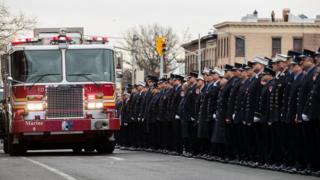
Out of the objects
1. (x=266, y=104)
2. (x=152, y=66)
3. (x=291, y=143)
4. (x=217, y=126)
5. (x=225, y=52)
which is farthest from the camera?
(x=152, y=66)

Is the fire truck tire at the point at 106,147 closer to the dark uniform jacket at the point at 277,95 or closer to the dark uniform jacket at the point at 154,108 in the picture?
the dark uniform jacket at the point at 154,108

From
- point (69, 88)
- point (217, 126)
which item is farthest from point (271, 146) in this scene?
point (69, 88)

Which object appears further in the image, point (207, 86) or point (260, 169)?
point (207, 86)

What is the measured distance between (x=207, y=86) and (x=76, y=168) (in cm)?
604

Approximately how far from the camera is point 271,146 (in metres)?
21.3

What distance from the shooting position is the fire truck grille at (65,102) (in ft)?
89.4

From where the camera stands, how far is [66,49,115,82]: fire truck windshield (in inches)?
1084

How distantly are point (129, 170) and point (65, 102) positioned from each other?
26.0 ft

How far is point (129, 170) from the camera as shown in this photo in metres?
19.7

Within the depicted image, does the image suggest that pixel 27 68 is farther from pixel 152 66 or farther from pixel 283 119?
pixel 152 66

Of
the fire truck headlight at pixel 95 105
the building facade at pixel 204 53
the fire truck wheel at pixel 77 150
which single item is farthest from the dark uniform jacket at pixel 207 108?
the building facade at pixel 204 53

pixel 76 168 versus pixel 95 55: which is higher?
pixel 95 55

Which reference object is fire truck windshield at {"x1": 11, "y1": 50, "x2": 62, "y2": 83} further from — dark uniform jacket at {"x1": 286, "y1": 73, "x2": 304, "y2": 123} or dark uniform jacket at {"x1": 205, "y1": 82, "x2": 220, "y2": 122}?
dark uniform jacket at {"x1": 286, "y1": 73, "x2": 304, "y2": 123}

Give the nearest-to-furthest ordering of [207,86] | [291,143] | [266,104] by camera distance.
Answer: [291,143] → [266,104] → [207,86]
